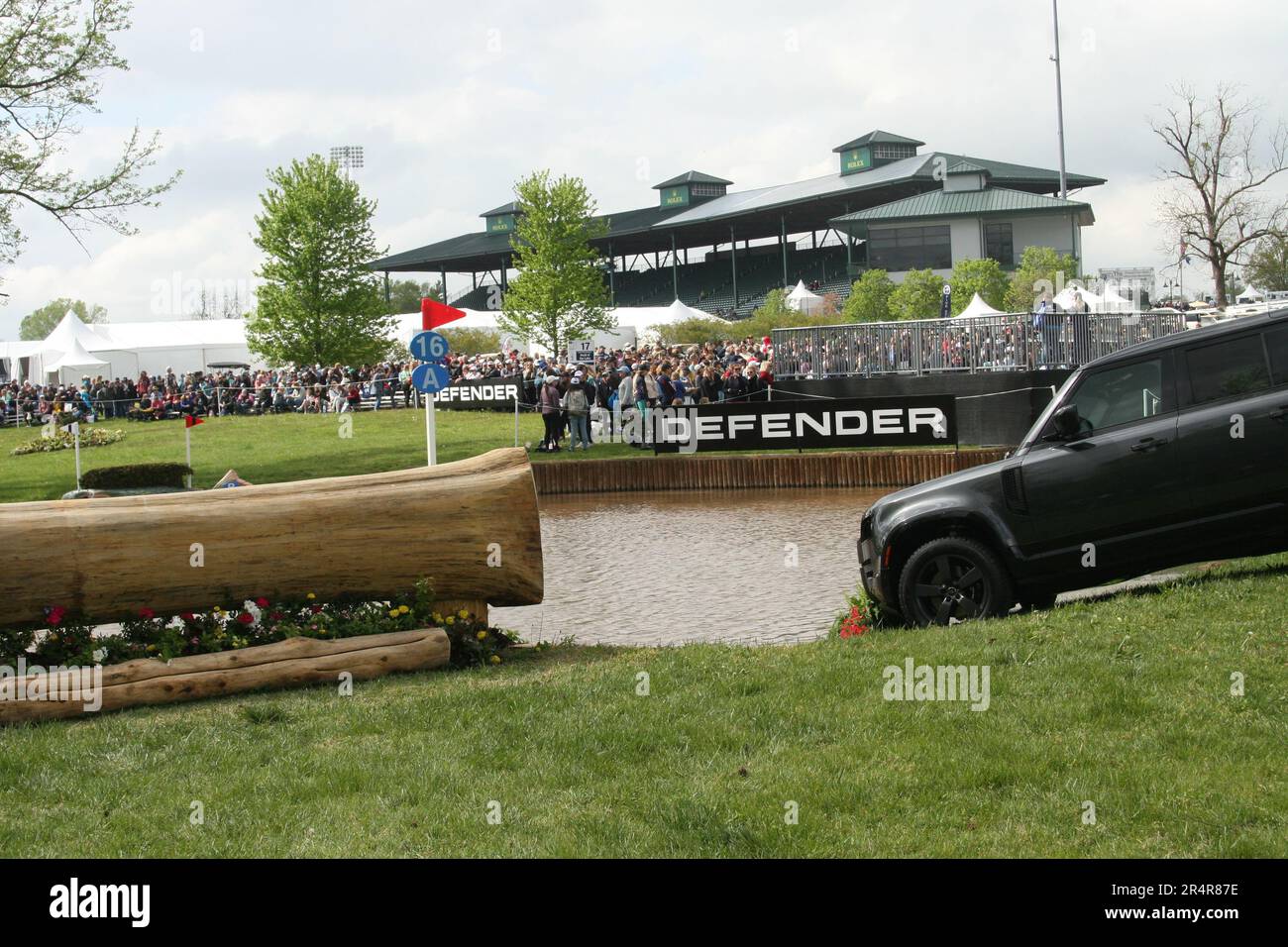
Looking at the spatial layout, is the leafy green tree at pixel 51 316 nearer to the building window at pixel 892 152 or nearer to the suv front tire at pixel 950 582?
the building window at pixel 892 152

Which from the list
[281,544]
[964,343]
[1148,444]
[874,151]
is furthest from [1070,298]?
[874,151]

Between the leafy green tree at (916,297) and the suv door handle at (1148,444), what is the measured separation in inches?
2498

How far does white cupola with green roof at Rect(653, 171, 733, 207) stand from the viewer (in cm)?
10794

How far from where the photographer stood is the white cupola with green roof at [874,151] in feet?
331

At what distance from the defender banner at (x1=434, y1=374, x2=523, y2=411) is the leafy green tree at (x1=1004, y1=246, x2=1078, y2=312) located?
→ 116 feet

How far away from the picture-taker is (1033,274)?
72500 mm

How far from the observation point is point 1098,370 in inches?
376

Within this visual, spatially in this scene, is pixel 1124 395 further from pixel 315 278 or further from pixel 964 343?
pixel 315 278

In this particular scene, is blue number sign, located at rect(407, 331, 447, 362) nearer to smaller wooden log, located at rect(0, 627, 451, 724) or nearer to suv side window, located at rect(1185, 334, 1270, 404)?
smaller wooden log, located at rect(0, 627, 451, 724)

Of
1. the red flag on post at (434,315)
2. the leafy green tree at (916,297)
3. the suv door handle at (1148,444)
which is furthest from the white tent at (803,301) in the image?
the suv door handle at (1148,444)

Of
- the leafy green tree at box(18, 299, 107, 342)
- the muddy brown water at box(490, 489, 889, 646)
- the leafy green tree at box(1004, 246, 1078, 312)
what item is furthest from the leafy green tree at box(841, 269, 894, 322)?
the leafy green tree at box(18, 299, 107, 342)

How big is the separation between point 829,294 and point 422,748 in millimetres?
78126

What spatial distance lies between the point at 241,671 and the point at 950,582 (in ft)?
15.9
